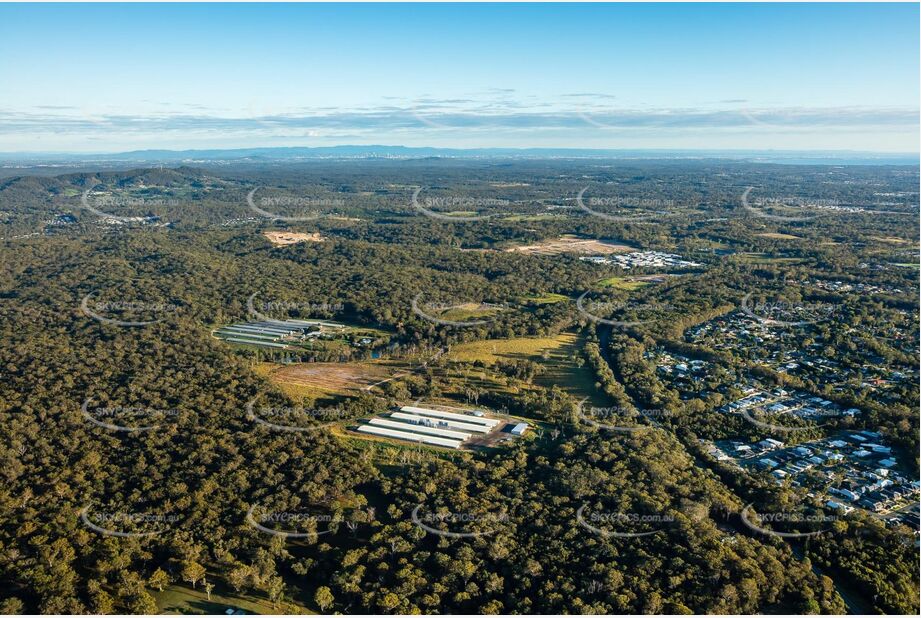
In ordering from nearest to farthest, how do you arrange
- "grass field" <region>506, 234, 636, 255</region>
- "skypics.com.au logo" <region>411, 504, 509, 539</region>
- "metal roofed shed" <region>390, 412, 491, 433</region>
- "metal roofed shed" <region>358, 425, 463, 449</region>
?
"skypics.com.au logo" <region>411, 504, 509, 539</region>, "metal roofed shed" <region>358, 425, 463, 449</region>, "metal roofed shed" <region>390, 412, 491, 433</region>, "grass field" <region>506, 234, 636, 255</region>

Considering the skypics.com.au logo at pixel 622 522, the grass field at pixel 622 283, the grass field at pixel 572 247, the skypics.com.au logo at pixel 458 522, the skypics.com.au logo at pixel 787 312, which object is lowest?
the skypics.com.au logo at pixel 622 522

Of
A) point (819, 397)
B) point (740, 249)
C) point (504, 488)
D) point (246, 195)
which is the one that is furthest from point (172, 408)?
point (246, 195)

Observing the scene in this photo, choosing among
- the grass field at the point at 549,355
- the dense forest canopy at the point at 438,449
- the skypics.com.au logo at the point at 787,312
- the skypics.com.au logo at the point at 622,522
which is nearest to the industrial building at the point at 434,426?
the dense forest canopy at the point at 438,449

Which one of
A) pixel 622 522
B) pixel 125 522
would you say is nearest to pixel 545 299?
pixel 622 522

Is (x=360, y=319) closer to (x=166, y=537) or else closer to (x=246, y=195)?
(x=166, y=537)

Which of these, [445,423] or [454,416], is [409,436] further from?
[454,416]

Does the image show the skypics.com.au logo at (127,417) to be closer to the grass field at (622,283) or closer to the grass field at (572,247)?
the grass field at (622,283)

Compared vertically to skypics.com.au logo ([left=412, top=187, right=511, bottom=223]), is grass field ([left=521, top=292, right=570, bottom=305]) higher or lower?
lower

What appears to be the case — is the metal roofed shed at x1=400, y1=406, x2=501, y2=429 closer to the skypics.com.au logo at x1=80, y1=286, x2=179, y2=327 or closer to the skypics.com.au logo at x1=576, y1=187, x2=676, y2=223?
→ the skypics.com.au logo at x1=80, y1=286, x2=179, y2=327

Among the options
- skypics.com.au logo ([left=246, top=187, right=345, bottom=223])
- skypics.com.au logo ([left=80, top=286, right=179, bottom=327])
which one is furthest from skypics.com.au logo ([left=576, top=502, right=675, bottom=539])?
skypics.com.au logo ([left=246, top=187, right=345, bottom=223])
